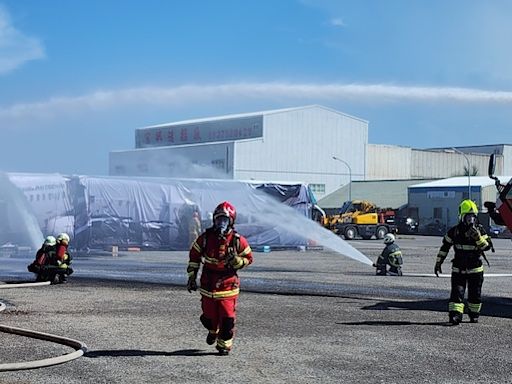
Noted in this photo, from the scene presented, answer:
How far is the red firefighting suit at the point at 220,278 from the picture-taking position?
8883 millimetres

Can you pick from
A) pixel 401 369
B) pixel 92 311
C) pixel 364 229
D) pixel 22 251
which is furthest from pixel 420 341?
pixel 364 229

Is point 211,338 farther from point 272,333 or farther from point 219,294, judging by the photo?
point 272,333

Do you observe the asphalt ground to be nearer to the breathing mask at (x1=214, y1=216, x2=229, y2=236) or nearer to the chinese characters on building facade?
the breathing mask at (x1=214, y1=216, x2=229, y2=236)

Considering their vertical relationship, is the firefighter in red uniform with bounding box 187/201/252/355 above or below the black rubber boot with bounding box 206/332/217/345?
above

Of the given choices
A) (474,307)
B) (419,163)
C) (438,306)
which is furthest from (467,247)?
(419,163)

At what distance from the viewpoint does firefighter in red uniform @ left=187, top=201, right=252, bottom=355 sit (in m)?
8.88

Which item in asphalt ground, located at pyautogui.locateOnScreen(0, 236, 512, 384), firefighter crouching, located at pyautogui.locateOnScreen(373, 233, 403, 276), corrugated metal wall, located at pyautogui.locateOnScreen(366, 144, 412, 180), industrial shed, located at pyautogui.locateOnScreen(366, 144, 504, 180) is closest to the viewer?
asphalt ground, located at pyautogui.locateOnScreen(0, 236, 512, 384)

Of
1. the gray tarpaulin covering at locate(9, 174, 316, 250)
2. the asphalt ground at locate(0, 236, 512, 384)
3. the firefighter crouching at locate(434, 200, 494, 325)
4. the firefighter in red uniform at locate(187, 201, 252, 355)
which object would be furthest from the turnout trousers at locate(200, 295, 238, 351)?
the gray tarpaulin covering at locate(9, 174, 316, 250)

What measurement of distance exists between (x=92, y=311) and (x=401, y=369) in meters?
5.97

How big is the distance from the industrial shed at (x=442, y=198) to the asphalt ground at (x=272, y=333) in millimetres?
49160

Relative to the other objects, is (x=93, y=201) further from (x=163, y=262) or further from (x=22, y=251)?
(x=163, y=262)

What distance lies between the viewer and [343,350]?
9312 millimetres

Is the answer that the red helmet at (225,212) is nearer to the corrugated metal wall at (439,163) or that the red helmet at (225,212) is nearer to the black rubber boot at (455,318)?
the black rubber boot at (455,318)

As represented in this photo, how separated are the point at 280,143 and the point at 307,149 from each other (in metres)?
3.43
